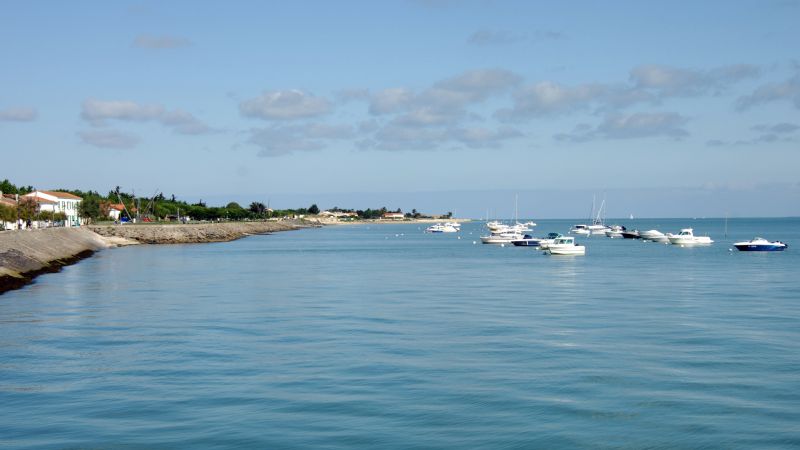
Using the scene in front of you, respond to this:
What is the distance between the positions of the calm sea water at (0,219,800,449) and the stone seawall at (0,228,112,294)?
7.99 metres

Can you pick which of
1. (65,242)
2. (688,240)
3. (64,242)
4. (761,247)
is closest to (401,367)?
(64,242)

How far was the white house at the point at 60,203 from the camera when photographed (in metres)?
171

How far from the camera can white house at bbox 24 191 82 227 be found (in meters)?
171

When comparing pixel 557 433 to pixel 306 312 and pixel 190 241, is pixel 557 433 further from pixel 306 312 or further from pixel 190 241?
pixel 190 241

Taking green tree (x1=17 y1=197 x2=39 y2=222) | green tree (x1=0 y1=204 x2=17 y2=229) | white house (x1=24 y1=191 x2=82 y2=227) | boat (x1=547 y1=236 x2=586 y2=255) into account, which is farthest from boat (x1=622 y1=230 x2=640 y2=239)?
green tree (x1=0 y1=204 x2=17 y2=229)

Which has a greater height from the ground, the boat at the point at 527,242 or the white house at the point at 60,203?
the white house at the point at 60,203

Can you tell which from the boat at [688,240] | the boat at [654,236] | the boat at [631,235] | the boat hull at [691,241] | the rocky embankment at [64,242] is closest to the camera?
the rocky embankment at [64,242]

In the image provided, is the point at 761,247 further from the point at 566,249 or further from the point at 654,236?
the point at 654,236

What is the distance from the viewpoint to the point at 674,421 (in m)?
22.2

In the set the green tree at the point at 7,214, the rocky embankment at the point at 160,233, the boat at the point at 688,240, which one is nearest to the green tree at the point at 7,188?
the rocky embankment at the point at 160,233

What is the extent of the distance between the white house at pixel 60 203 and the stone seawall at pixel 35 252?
155ft

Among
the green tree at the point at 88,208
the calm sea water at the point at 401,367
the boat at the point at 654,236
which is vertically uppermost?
the green tree at the point at 88,208

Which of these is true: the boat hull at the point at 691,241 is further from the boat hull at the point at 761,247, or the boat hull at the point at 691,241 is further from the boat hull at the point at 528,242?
the boat hull at the point at 528,242

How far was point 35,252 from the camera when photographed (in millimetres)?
86000
